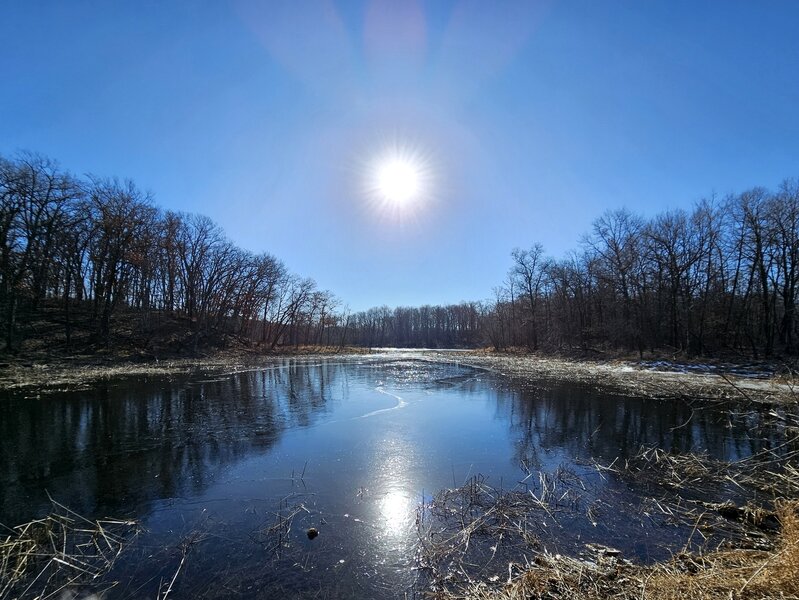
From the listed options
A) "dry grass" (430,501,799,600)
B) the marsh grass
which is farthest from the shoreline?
"dry grass" (430,501,799,600)

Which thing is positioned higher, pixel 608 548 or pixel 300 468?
pixel 608 548

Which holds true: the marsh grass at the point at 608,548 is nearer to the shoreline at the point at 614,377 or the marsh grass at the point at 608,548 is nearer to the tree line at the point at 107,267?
the shoreline at the point at 614,377

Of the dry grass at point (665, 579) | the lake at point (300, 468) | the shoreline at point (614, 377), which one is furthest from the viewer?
the shoreline at point (614, 377)

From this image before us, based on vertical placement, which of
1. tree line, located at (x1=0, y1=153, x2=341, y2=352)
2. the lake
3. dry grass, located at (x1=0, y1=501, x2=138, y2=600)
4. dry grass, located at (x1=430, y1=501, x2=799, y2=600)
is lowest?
the lake

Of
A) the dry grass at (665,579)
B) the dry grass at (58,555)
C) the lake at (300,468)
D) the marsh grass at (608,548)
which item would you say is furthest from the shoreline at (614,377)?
the dry grass at (58,555)

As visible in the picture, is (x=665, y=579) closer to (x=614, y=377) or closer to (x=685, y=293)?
(x=614, y=377)

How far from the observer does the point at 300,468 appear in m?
8.08

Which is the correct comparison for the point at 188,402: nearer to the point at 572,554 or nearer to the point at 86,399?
the point at 86,399

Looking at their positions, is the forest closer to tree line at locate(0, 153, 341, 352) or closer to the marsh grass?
tree line at locate(0, 153, 341, 352)

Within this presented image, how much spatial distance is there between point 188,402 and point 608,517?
51.7 ft

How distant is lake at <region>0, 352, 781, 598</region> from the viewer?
459 centimetres

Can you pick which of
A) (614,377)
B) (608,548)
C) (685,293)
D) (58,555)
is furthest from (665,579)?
(685,293)

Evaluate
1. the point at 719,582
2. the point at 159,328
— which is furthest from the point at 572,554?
the point at 159,328

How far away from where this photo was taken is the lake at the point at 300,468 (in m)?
4.59
